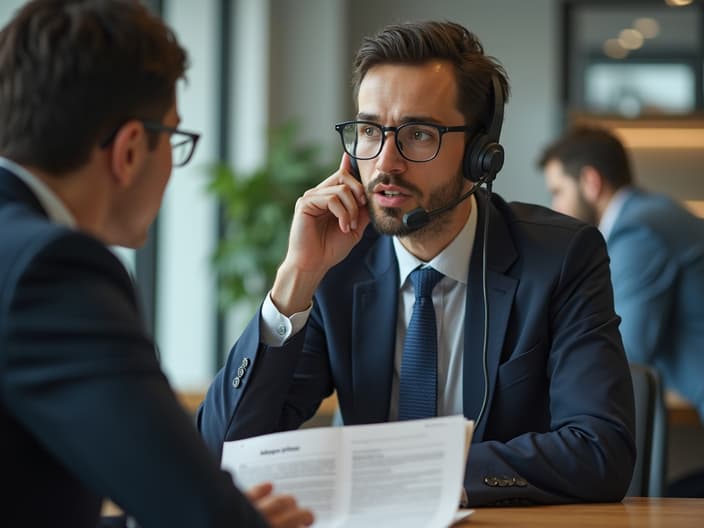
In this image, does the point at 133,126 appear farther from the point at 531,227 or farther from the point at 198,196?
the point at 198,196

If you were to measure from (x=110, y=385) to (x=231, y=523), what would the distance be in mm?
173

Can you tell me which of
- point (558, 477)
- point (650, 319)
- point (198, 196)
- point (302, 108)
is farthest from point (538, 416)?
point (302, 108)

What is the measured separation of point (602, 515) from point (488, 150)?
710 mm

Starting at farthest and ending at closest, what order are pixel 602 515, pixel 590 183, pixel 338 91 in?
pixel 338 91 < pixel 590 183 < pixel 602 515

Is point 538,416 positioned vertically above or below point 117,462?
below

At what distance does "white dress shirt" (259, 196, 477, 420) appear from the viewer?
170cm

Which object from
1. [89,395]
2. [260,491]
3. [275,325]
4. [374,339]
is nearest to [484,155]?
[374,339]

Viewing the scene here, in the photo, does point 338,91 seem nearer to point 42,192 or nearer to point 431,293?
point 431,293

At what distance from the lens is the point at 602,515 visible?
1394mm

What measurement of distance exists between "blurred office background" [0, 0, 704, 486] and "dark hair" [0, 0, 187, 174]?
437 centimetres

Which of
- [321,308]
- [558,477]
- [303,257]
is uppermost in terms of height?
[303,257]

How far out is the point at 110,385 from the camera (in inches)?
34.0

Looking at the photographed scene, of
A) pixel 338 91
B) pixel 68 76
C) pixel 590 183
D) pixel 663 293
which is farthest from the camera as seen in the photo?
pixel 338 91

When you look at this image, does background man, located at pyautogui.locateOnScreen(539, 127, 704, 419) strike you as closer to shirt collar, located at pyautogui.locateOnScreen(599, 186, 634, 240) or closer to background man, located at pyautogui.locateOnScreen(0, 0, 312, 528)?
shirt collar, located at pyautogui.locateOnScreen(599, 186, 634, 240)
